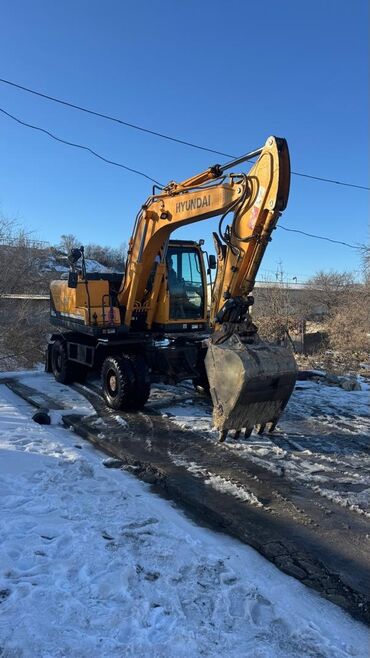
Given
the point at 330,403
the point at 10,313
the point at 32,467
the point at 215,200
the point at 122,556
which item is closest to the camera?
the point at 122,556

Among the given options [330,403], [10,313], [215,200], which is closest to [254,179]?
[215,200]

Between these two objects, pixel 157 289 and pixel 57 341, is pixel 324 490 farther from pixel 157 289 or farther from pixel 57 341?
pixel 57 341

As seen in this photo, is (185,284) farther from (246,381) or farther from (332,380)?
(332,380)

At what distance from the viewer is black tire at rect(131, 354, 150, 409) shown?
8188mm

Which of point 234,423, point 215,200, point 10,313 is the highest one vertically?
point 215,200

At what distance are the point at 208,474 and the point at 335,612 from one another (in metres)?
2.44

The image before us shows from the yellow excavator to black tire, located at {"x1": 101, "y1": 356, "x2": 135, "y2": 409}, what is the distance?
18 millimetres

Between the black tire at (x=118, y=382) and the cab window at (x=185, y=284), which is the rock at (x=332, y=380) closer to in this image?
the cab window at (x=185, y=284)

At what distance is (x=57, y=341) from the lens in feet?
37.6

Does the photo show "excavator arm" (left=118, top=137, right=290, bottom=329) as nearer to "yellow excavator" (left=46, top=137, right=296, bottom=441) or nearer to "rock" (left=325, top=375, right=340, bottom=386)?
"yellow excavator" (left=46, top=137, right=296, bottom=441)

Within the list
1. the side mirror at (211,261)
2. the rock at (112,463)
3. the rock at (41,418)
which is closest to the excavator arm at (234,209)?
the side mirror at (211,261)

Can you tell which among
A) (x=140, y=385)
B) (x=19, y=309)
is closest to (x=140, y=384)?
(x=140, y=385)

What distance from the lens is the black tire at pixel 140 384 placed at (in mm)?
8188

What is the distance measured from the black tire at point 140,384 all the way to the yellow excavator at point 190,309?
2 centimetres
